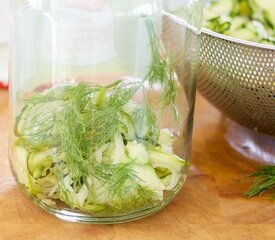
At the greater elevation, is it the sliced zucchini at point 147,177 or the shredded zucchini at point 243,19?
the shredded zucchini at point 243,19

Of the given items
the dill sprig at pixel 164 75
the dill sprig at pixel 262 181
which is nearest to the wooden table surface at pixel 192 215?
the dill sprig at pixel 262 181

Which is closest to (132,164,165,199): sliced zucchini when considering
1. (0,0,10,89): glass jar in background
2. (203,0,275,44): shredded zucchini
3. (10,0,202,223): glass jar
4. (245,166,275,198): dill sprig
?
(10,0,202,223): glass jar

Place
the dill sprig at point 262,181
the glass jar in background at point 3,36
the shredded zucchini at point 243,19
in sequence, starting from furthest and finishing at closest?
the glass jar in background at point 3,36
the shredded zucchini at point 243,19
the dill sprig at point 262,181

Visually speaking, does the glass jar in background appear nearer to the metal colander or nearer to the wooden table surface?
the wooden table surface

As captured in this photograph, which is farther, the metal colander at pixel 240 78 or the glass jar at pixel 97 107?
the metal colander at pixel 240 78

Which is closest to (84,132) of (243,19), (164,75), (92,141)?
(92,141)

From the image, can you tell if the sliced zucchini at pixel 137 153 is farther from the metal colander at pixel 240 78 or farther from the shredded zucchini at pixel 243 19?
the shredded zucchini at pixel 243 19

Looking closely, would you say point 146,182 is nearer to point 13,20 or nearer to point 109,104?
point 109,104
